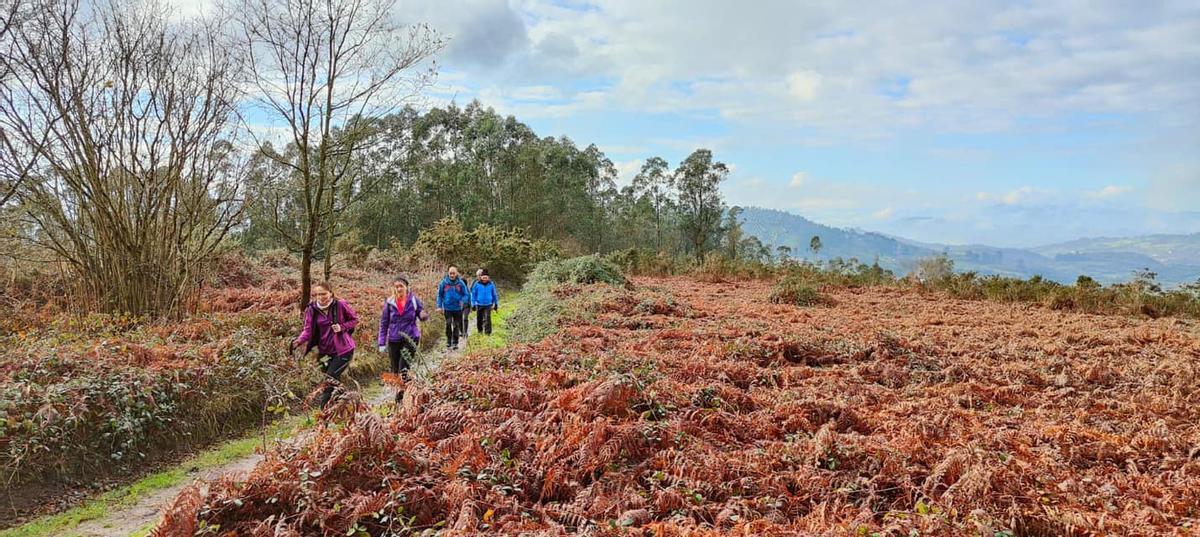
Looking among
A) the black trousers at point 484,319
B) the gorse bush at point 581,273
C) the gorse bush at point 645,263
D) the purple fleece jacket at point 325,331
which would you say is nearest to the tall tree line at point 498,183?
the gorse bush at point 645,263

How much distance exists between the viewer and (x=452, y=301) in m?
11.2

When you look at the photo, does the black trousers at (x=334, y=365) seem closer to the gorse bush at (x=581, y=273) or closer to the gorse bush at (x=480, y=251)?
the gorse bush at (x=581, y=273)

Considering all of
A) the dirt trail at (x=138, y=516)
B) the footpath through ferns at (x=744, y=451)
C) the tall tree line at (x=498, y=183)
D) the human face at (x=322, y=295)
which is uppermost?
the tall tree line at (x=498, y=183)

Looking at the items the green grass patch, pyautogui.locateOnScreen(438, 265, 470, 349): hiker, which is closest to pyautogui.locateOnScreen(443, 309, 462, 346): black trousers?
pyautogui.locateOnScreen(438, 265, 470, 349): hiker

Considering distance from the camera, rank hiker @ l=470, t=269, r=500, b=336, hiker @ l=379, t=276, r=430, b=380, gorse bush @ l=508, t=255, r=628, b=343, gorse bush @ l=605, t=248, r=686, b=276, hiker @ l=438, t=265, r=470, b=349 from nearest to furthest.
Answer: hiker @ l=379, t=276, r=430, b=380 < gorse bush @ l=508, t=255, r=628, b=343 < hiker @ l=438, t=265, r=470, b=349 < hiker @ l=470, t=269, r=500, b=336 < gorse bush @ l=605, t=248, r=686, b=276

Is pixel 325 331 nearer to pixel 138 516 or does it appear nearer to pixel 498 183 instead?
pixel 138 516

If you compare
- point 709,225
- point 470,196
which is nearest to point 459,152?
point 470,196

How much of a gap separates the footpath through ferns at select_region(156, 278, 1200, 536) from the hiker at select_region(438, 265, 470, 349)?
3.12 meters

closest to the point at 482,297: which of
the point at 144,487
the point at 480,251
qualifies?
the point at 144,487

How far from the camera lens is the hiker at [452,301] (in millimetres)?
11188

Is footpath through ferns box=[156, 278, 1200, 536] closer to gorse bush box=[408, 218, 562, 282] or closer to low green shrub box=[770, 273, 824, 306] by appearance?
low green shrub box=[770, 273, 824, 306]

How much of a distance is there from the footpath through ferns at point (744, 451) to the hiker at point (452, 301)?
123 inches

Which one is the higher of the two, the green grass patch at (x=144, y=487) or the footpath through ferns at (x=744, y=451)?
the footpath through ferns at (x=744, y=451)

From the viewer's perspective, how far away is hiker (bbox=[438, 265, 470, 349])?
11188 mm
